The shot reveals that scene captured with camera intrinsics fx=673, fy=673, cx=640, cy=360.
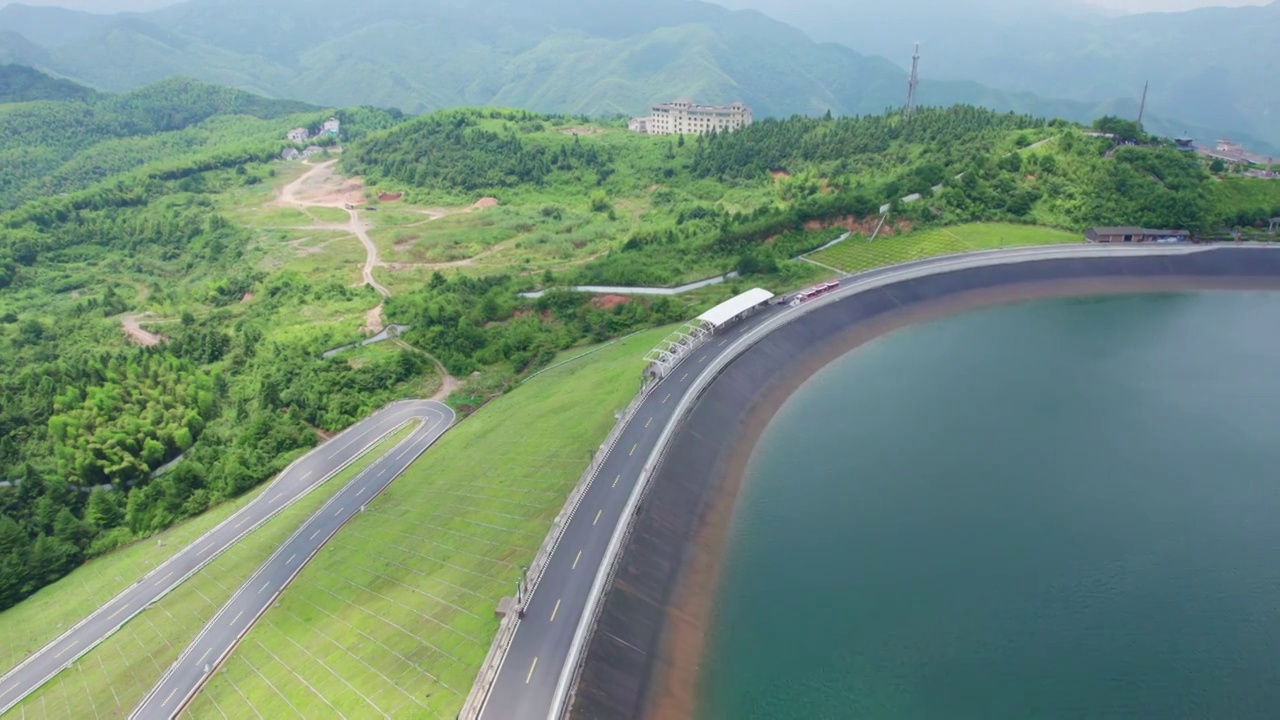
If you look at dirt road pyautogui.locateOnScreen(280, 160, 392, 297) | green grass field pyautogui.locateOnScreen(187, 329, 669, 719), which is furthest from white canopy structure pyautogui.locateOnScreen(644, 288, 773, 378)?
dirt road pyautogui.locateOnScreen(280, 160, 392, 297)

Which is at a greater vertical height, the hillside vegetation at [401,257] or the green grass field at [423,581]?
the hillside vegetation at [401,257]

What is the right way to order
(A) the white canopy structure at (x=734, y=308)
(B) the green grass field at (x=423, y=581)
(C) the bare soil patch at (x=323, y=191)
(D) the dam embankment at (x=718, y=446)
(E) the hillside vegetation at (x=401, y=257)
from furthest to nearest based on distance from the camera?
1. (C) the bare soil patch at (x=323, y=191)
2. (A) the white canopy structure at (x=734, y=308)
3. (E) the hillside vegetation at (x=401, y=257)
4. (D) the dam embankment at (x=718, y=446)
5. (B) the green grass field at (x=423, y=581)

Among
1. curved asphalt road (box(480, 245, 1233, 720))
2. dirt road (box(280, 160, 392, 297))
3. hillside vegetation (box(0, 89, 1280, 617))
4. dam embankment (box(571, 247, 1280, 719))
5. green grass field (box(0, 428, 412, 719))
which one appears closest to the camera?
curved asphalt road (box(480, 245, 1233, 720))

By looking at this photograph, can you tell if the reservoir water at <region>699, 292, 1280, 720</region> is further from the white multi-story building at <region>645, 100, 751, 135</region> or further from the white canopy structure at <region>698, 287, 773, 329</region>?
the white multi-story building at <region>645, 100, 751, 135</region>

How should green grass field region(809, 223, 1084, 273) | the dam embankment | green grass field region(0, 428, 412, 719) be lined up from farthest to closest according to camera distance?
1. green grass field region(809, 223, 1084, 273)
2. green grass field region(0, 428, 412, 719)
3. the dam embankment

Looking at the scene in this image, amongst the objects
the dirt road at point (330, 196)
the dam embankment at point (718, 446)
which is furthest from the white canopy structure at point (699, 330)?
the dirt road at point (330, 196)

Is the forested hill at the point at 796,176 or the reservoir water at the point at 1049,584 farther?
the forested hill at the point at 796,176

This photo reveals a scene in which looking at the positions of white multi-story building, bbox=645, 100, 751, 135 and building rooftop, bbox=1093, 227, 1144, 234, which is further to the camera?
white multi-story building, bbox=645, 100, 751, 135

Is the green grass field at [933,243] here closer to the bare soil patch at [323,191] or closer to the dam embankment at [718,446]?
the dam embankment at [718,446]
